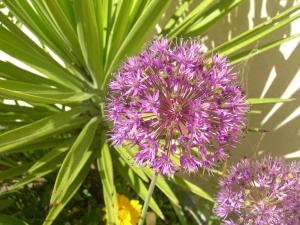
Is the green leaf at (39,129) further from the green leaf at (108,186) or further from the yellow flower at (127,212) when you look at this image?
the yellow flower at (127,212)

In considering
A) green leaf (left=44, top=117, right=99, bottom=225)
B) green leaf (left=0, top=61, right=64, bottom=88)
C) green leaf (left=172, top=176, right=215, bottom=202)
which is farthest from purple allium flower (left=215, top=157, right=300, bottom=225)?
green leaf (left=0, top=61, right=64, bottom=88)

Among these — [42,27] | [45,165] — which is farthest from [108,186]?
[42,27]

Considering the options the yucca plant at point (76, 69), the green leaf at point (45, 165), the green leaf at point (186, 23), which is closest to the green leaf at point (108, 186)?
the yucca plant at point (76, 69)

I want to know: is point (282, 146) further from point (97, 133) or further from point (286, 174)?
point (97, 133)

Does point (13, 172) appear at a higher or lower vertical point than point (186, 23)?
lower

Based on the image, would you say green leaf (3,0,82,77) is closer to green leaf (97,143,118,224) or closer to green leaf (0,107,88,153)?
green leaf (0,107,88,153)

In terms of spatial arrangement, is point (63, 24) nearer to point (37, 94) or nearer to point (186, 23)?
point (37, 94)
